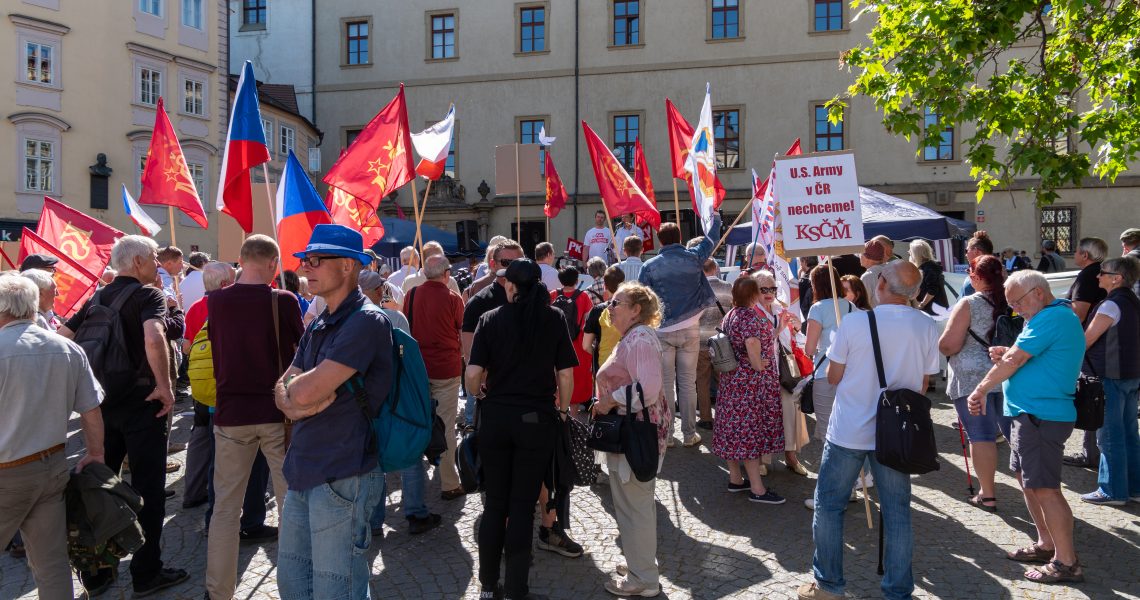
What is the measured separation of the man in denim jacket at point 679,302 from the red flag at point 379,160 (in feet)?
8.47

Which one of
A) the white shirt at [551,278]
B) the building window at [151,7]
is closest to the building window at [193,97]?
the building window at [151,7]

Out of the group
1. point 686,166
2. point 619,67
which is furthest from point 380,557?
point 619,67

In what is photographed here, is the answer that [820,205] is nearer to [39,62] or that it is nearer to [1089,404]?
[1089,404]

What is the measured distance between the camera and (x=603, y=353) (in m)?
6.92

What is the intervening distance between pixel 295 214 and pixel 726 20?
959 inches

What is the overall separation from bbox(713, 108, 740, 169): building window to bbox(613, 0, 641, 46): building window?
4.10 meters

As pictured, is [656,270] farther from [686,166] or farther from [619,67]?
[619,67]

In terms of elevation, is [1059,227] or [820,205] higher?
[1059,227]

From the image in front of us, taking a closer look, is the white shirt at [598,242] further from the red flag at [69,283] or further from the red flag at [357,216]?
the red flag at [69,283]

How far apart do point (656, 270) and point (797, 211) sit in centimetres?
174

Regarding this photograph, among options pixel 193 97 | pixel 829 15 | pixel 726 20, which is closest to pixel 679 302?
pixel 726 20

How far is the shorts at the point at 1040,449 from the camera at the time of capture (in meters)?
4.63

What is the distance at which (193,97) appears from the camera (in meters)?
29.5

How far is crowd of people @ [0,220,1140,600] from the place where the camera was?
133 inches
